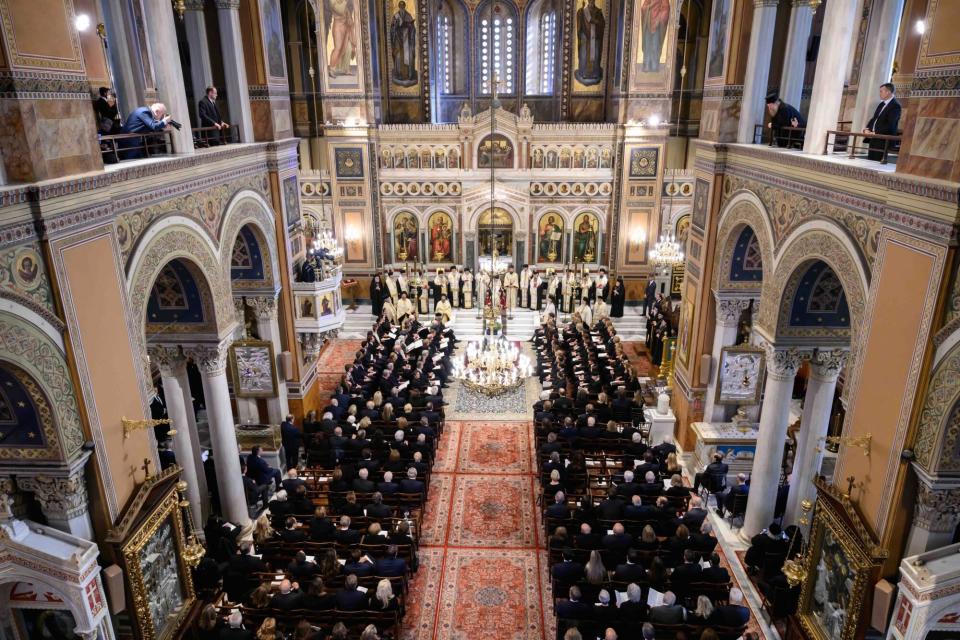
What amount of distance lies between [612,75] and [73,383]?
2172 cm

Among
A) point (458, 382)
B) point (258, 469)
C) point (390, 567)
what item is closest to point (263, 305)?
point (258, 469)

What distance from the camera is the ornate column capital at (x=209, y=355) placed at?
10.5m

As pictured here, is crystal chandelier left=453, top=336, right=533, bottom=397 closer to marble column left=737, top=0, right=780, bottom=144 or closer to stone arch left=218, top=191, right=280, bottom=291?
stone arch left=218, top=191, right=280, bottom=291

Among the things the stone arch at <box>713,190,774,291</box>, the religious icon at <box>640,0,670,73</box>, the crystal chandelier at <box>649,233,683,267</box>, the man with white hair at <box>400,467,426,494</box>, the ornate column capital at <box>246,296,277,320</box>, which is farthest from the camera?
the religious icon at <box>640,0,670,73</box>

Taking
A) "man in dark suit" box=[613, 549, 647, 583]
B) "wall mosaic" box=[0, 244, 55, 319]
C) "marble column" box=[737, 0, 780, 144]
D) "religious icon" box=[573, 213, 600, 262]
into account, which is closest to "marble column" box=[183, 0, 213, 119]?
"wall mosaic" box=[0, 244, 55, 319]

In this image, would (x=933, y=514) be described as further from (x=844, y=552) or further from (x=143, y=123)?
(x=143, y=123)

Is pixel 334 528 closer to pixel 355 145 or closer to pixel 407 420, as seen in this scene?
pixel 407 420

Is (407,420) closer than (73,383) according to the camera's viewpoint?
No

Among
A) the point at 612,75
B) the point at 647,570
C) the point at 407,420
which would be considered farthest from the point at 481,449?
the point at 612,75

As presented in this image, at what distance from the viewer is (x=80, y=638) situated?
7352 millimetres

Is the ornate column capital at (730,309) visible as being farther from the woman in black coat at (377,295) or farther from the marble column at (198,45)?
the woman in black coat at (377,295)

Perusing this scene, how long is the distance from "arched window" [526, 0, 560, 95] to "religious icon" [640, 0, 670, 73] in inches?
169

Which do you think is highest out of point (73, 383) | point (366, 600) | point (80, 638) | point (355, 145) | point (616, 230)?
point (355, 145)

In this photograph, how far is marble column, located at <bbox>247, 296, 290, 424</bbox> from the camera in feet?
43.2
